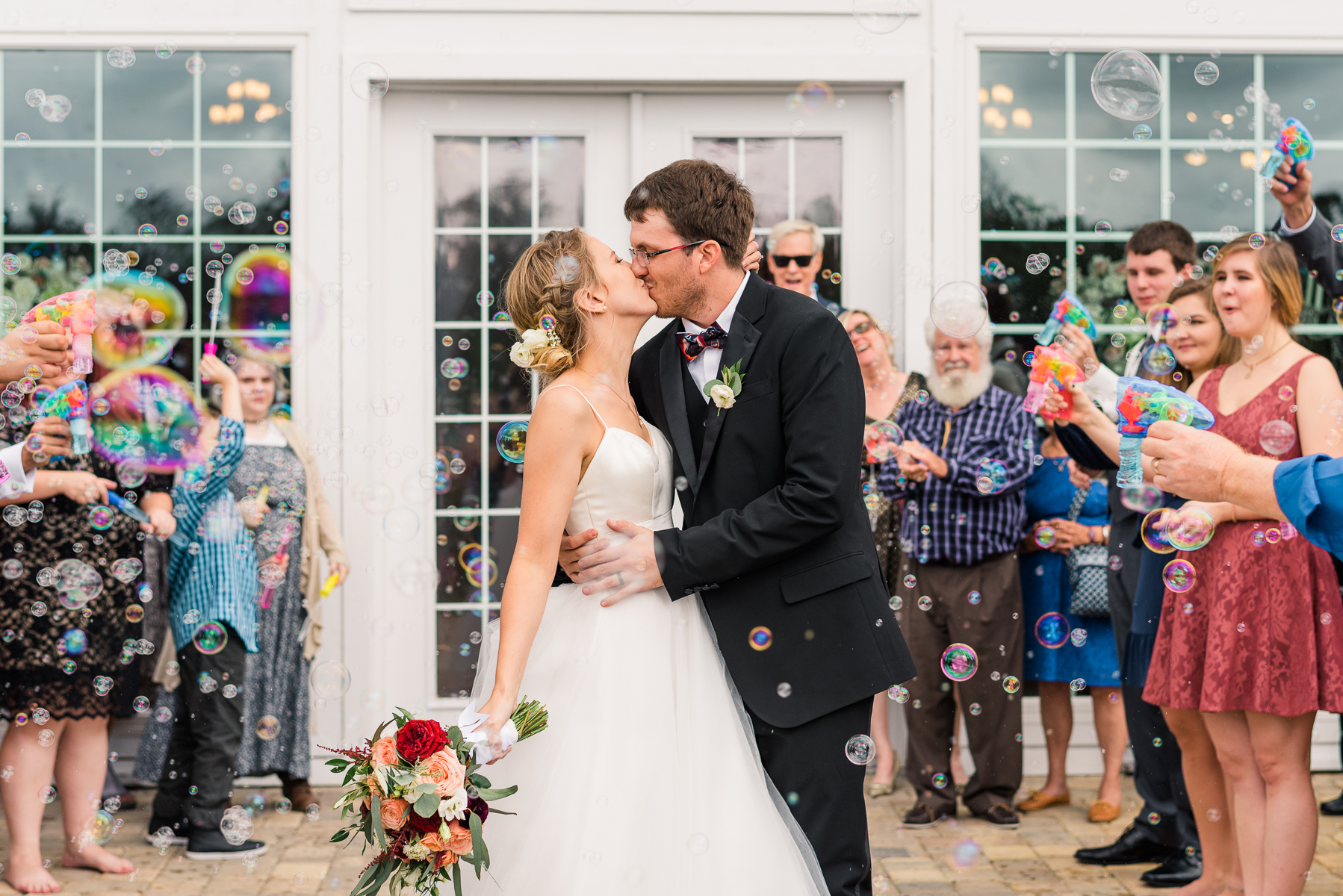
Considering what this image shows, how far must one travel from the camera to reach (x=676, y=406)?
2.77 metres

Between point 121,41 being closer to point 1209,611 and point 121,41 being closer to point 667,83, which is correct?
point 667,83

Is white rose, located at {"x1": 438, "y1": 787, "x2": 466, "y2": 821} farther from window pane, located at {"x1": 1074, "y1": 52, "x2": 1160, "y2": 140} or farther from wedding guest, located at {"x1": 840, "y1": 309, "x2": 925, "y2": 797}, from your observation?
window pane, located at {"x1": 1074, "y1": 52, "x2": 1160, "y2": 140}

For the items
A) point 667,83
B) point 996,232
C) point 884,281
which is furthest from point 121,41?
point 996,232

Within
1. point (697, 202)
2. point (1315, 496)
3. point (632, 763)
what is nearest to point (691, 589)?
point (632, 763)

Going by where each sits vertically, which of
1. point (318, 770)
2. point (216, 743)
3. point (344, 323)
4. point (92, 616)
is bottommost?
point (318, 770)

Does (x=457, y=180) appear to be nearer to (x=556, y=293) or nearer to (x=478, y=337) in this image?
(x=478, y=337)

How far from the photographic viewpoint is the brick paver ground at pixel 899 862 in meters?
4.14

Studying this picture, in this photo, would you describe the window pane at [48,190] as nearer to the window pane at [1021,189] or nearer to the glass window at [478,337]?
the glass window at [478,337]

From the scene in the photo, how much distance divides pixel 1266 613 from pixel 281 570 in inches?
144

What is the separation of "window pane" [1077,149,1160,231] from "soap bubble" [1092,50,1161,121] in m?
1.76

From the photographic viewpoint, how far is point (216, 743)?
4605 millimetres

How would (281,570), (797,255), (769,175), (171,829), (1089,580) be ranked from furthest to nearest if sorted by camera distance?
(769,175), (797,255), (1089,580), (281,570), (171,829)

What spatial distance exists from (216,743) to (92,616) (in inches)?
29.8

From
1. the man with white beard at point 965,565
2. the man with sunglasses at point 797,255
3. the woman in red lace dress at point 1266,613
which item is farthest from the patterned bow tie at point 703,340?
the man with sunglasses at point 797,255
